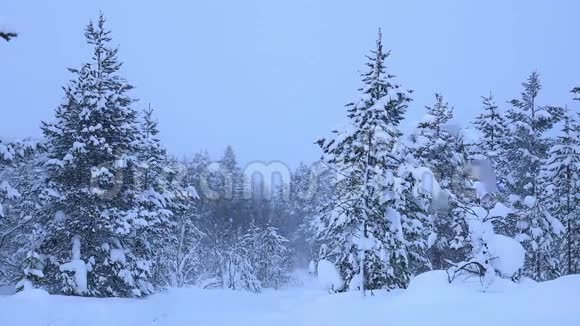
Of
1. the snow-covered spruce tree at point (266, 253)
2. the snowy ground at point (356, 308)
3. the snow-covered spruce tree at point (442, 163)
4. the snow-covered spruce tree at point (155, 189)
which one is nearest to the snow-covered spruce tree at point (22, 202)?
the snowy ground at point (356, 308)

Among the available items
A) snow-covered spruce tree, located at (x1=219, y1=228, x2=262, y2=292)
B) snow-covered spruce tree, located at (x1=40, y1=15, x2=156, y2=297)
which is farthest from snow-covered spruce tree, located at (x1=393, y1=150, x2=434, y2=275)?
snow-covered spruce tree, located at (x1=219, y1=228, x2=262, y2=292)

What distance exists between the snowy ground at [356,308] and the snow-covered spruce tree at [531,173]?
12.7 metres

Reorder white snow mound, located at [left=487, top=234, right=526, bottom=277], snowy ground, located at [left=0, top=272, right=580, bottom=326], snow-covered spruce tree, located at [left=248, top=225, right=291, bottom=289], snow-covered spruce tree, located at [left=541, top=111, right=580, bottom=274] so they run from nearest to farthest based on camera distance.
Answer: snowy ground, located at [left=0, top=272, right=580, bottom=326] → white snow mound, located at [left=487, top=234, right=526, bottom=277] → snow-covered spruce tree, located at [left=541, top=111, right=580, bottom=274] → snow-covered spruce tree, located at [left=248, top=225, right=291, bottom=289]

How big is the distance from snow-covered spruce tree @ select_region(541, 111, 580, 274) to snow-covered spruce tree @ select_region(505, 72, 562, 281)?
731mm

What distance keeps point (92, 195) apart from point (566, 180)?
23319mm

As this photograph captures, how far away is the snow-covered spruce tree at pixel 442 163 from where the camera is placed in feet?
78.9

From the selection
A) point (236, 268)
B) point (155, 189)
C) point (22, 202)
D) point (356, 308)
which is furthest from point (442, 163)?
point (236, 268)

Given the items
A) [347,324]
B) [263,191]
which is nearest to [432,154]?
[347,324]

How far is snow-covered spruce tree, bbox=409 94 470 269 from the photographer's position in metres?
24.0

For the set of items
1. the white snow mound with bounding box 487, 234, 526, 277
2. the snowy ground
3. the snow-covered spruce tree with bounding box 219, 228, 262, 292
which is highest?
the white snow mound with bounding box 487, 234, 526, 277

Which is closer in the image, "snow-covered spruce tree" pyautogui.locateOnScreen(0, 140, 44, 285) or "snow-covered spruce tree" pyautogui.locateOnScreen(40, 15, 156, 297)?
"snow-covered spruce tree" pyautogui.locateOnScreen(0, 140, 44, 285)

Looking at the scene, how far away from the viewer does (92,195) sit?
21734 millimetres

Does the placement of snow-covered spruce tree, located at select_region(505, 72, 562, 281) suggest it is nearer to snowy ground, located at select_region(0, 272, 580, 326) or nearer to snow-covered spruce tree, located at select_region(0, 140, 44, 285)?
snowy ground, located at select_region(0, 272, 580, 326)

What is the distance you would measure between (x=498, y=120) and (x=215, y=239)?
35260 millimetres
